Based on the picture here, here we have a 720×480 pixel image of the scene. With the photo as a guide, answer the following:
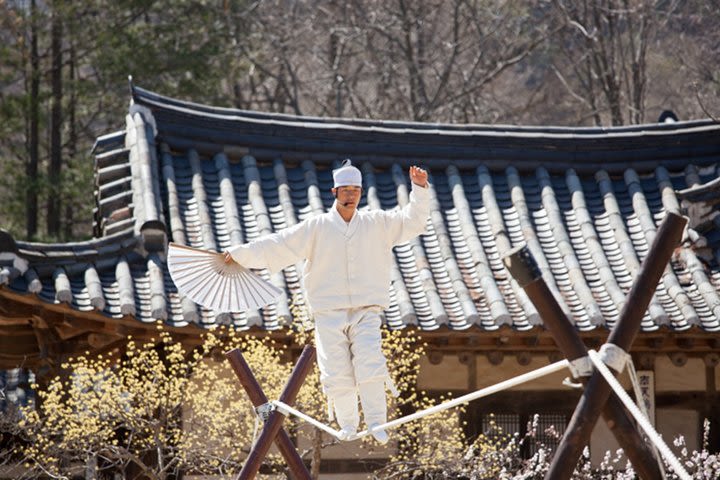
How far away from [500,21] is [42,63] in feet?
22.8

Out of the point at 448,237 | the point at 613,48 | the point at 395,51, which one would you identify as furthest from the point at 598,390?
the point at 395,51

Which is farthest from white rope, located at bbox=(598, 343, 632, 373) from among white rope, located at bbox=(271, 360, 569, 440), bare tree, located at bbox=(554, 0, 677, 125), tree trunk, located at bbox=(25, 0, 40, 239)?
tree trunk, located at bbox=(25, 0, 40, 239)

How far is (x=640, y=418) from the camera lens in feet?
14.5

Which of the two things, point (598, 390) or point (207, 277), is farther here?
point (207, 277)

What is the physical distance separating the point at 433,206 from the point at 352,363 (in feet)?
16.3

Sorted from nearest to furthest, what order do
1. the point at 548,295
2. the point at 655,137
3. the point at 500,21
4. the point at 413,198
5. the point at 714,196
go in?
the point at 548,295, the point at 413,198, the point at 714,196, the point at 655,137, the point at 500,21

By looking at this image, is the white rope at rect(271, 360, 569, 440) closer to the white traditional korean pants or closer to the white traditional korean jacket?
the white traditional korean pants

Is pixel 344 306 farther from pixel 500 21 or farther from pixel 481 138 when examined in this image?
pixel 500 21

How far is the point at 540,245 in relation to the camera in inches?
413

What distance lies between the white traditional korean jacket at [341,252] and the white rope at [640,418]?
1.43m

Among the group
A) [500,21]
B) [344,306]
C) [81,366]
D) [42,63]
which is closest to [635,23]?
[500,21]

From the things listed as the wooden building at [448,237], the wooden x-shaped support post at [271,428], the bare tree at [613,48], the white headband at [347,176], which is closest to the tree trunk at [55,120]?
the wooden building at [448,237]

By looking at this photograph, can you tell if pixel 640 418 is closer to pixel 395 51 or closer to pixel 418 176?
pixel 418 176

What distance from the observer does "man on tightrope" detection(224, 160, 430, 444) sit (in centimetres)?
586
